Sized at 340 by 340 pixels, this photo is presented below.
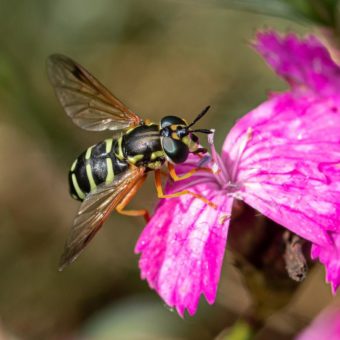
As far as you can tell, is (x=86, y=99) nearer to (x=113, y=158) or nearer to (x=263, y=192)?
(x=113, y=158)

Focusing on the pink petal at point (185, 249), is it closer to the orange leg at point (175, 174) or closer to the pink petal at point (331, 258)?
the orange leg at point (175, 174)

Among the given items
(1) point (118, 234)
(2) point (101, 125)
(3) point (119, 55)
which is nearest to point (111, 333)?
(1) point (118, 234)

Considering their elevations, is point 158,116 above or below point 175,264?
below

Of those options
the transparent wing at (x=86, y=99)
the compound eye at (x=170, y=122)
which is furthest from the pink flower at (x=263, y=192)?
the transparent wing at (x=86, y=99)

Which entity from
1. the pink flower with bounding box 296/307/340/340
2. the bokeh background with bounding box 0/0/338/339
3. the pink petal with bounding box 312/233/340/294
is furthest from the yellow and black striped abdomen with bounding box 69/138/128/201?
the bokeh background with bounding box 0/0/338/339

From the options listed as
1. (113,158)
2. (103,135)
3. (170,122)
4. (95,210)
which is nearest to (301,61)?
(170,122)

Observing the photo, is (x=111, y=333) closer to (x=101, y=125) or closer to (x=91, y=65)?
(x=101, y=125)
